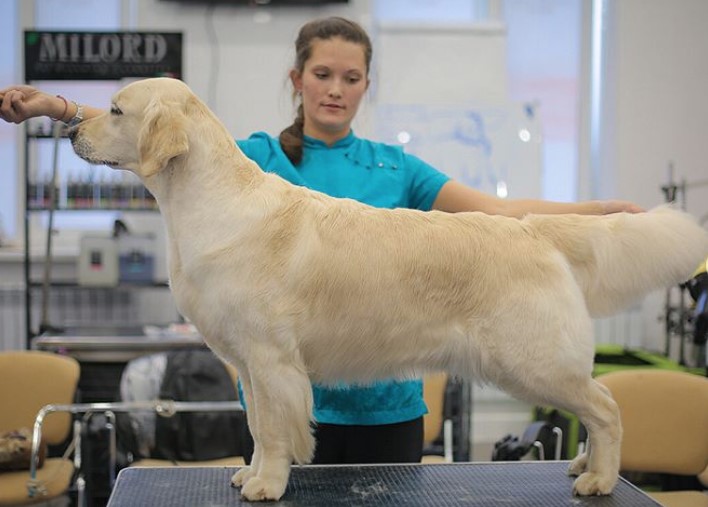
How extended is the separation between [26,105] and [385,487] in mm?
1202

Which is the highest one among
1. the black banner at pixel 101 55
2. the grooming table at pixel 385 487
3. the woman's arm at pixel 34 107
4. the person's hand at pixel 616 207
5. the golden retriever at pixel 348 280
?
the black banner at pixel 101 55

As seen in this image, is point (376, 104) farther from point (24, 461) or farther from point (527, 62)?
point (24, 461)

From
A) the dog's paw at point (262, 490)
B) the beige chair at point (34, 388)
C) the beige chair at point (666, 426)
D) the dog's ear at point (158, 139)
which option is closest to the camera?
the dog's ear at point (158, 139)

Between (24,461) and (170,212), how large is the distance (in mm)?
2362

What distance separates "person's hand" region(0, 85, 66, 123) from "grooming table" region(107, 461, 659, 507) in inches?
34.7

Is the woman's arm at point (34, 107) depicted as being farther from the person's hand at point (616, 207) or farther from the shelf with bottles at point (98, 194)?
the shelf with bottles at point (98, 194)

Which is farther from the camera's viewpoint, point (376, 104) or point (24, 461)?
point (376, 104)

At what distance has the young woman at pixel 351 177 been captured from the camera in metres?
2.14

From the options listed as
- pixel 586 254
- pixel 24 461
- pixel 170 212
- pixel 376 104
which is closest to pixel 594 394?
pixel 586 254

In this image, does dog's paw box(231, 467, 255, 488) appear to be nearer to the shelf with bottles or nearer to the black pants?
the black pants

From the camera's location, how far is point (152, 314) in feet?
18.8

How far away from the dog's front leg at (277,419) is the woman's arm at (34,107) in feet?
2.29

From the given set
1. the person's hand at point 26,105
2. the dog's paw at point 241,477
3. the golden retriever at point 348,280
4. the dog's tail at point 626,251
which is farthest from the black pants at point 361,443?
the person's hand at point 26,105

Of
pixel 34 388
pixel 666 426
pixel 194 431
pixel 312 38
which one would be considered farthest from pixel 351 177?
pixel 34 388
